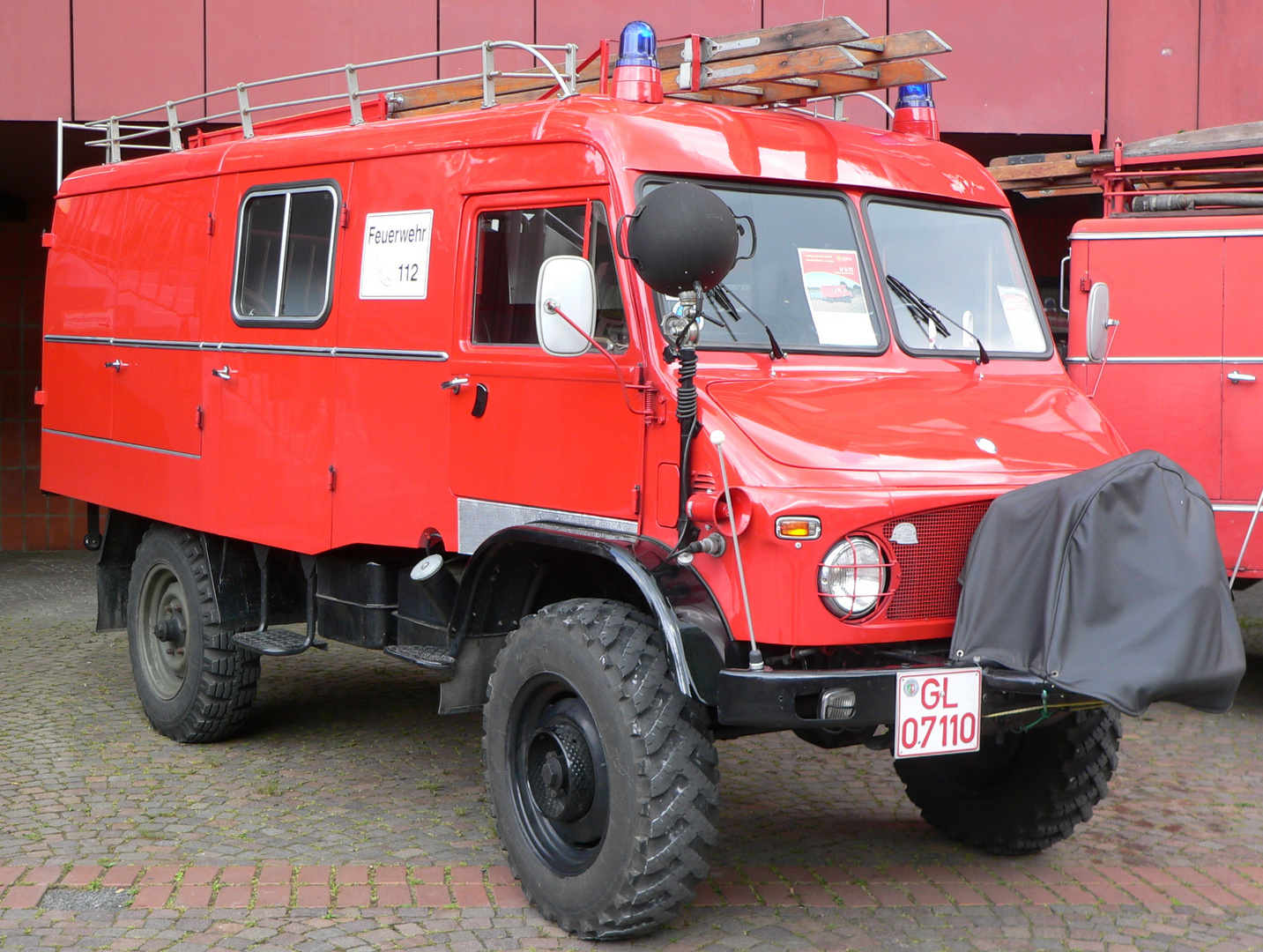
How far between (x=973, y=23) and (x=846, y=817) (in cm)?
752

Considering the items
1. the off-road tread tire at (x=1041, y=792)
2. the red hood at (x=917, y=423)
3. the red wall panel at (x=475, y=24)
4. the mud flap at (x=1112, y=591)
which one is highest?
the red wall panel at (x=475, y=24)

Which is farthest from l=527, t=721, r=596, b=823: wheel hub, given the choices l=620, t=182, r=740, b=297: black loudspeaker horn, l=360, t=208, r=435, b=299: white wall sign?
l=360, t=208, r=435, b=299: white wall sign

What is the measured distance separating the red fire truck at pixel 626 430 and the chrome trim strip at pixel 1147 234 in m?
2.39

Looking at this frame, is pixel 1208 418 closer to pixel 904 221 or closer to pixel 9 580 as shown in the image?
pixel 904 221

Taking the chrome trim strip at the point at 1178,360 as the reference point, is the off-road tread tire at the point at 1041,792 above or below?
below

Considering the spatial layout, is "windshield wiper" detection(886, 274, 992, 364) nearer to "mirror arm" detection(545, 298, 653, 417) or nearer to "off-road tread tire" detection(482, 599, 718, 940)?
"mirror arm" detection(545, 298, 653, 417)

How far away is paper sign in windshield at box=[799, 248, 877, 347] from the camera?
482 cm

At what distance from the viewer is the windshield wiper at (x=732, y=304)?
4684mm

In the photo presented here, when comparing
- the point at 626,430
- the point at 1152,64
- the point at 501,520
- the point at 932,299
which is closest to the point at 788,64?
the point at 932,299

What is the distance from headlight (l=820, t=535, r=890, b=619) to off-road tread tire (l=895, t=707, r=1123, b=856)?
1226mm

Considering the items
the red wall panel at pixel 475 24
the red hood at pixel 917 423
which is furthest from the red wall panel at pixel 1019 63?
the red hood at pixel 917 423

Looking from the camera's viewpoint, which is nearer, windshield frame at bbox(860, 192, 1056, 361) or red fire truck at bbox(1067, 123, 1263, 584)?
windshield frame at bbox(860, 192, 1056, 361)

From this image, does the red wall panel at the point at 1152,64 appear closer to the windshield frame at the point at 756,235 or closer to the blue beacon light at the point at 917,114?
the blue beacon light at the point at 917,114

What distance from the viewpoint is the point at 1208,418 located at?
7.52 m
